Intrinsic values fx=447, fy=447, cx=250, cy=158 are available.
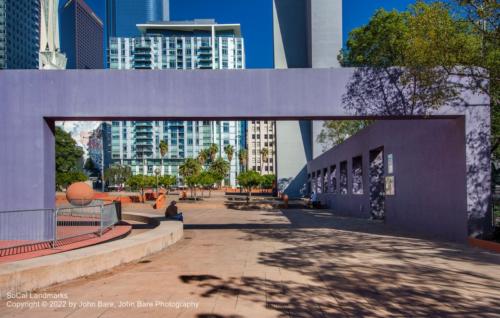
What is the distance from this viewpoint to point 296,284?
8.31m

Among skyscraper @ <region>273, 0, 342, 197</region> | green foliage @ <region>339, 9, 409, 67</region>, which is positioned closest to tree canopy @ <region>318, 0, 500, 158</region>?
green foliage @ <region>339, 9, 409, 67</region>

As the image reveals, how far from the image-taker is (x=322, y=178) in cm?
4441

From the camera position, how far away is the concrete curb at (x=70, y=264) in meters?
7.52

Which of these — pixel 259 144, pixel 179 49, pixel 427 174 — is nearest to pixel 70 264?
pixel 427 174

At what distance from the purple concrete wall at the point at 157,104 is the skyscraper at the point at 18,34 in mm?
149860

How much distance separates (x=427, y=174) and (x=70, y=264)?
41.0ft

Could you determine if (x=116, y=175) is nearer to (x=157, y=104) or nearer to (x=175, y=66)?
(x=175, y=66)

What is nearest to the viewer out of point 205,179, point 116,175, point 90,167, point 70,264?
point 70,264

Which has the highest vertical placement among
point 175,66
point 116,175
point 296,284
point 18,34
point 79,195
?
point 18,34

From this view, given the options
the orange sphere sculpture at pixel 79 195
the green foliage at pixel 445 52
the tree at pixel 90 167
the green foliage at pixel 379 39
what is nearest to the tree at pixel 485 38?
the green foliage at pixel 445 52

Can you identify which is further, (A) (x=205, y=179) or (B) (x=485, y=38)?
(A) (x=205, y=179)

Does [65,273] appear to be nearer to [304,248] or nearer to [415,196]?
[304,248]

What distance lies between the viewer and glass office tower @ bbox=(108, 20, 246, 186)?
497ft

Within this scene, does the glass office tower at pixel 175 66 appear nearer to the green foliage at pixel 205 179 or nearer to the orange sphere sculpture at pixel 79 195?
the green foliage at pixel 205 179
